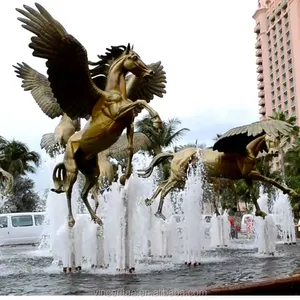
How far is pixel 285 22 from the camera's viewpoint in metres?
67.9

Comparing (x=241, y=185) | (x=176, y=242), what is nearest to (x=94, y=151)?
(x=176, y=242)

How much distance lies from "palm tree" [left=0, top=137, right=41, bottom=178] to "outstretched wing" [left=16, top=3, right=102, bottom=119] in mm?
30088

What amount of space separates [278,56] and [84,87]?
2654 inches

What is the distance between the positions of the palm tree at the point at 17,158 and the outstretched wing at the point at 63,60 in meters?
30.1

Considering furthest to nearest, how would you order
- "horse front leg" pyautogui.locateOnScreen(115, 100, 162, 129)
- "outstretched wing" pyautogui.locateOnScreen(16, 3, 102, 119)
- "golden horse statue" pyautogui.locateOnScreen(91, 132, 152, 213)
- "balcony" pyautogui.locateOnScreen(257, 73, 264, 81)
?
"balcony" pyautogui.locateOnScreen(257, 73, 264, 81), "golden horse statue" pyautogui.locateOnScreen(91, 132, 152, 213), "outstretched wing" pyautogui.locateOnScreen(16, 3, 102, 119), "horse front leg" pyautogui.locateOnScreen(115, 100, 162, 129)

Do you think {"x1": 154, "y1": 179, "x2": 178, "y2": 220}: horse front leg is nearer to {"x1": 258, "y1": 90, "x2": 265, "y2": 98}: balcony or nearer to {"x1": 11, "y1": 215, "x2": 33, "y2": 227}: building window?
{"x1": 11, "y1": 215, "x2": 33, "y2": 227}: building window

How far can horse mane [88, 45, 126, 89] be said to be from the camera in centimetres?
778

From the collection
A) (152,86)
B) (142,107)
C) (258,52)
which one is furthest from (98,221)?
(258,52)

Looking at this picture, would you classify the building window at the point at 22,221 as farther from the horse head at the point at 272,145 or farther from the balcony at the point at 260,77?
the balcony at the point at 260,77

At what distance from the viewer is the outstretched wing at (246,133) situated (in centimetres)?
833

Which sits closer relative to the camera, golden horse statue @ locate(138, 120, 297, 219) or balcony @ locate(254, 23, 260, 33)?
golden horse statue @ locate(138, 120, 297, 219)

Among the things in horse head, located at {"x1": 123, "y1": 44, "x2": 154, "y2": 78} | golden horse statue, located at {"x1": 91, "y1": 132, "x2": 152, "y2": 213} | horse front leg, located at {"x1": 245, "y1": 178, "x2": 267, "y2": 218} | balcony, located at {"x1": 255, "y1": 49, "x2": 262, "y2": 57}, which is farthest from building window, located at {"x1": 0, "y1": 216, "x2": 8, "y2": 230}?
balcony, located at {"x1": 255, "y1": 49, "x2": 262, "y2": 57}

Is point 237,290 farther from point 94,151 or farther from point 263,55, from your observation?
point 263,55

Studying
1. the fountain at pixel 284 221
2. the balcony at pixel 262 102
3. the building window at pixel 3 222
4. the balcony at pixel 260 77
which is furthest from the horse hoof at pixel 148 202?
the balcony at pixel 260 77
